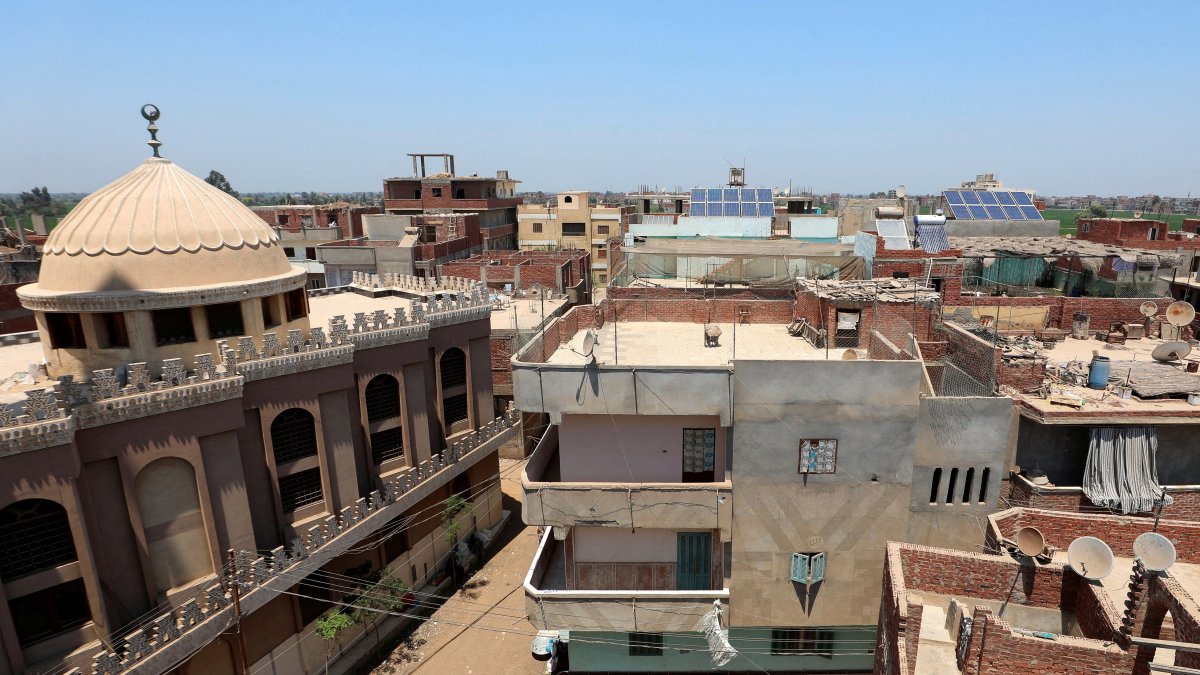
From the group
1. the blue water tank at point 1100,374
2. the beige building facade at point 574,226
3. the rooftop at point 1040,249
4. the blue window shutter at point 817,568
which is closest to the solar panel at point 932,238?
the rooftop at point 1040,249

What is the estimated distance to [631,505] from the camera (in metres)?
16.7

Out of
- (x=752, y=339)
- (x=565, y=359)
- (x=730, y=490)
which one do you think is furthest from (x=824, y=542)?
(x=565, y=359)

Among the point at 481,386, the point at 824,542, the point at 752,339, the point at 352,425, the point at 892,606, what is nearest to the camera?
the point at 892,606

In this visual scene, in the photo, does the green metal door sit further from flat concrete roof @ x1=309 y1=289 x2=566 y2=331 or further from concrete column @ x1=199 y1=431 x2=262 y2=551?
concrete column @ x1=199 y1=431 x2=262 y2=551

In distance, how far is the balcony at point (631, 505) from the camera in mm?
16531

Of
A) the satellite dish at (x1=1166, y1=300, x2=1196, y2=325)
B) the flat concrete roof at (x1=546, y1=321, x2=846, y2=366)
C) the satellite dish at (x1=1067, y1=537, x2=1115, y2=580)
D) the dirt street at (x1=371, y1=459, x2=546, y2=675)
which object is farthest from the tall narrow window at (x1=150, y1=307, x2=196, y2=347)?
the satellite dish at (x1=1166, y1=300, x2=1196, y2=325)

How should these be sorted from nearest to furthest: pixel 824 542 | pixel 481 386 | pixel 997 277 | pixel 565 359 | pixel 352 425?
1. pixel 824 542
2. pixel 565 359
3. pixel 352 425
4. pixel 481 386
5. pixel 997 277

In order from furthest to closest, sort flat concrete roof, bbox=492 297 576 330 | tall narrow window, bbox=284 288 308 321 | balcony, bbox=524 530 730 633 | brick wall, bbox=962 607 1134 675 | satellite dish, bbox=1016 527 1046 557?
flat concrete roof, bbox=492 297 576 330 < tall narrow window, bbox=284 288 308 321 < balcony, bbox=524 530 730 633 < satellite dish, bbox=1016 527 1046 557 < brick wall, bbox=962 607 1134 675

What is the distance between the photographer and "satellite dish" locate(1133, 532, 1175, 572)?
37.7ft

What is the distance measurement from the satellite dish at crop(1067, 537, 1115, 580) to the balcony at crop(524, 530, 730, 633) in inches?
321

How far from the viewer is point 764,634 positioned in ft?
58.6

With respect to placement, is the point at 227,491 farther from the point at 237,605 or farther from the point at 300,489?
the point at 237,605

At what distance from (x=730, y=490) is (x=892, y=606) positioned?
452cm

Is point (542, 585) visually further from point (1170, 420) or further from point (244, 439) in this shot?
point (1170, 420)
